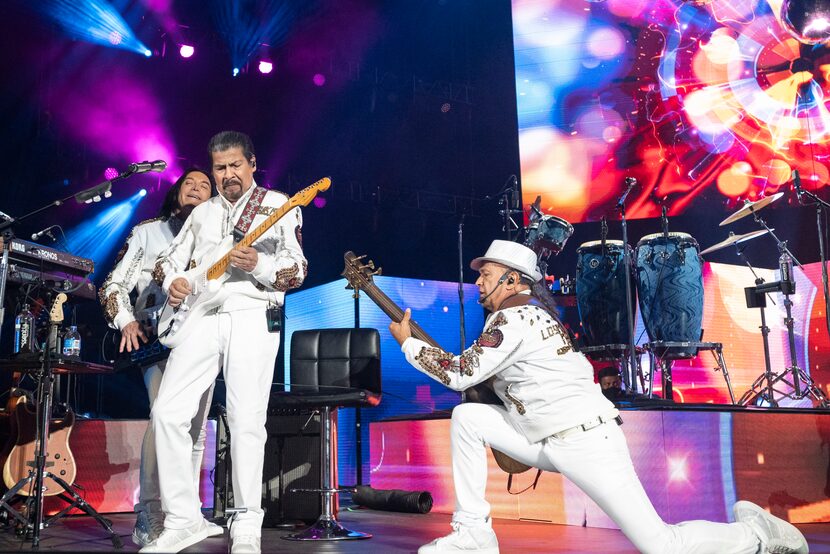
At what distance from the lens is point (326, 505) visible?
438 cm

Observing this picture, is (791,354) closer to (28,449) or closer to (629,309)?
(629,309)

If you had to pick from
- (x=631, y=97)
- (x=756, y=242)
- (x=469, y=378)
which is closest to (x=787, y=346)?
(x=756, y=242)

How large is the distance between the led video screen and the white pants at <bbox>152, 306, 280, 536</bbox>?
6170 mm

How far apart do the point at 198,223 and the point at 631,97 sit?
21.7 ft

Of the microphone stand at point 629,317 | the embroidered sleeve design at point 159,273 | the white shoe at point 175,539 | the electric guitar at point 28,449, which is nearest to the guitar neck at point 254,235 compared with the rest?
the embroidered sleeve design at point 159,273

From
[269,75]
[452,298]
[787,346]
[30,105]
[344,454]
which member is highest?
[269,75]

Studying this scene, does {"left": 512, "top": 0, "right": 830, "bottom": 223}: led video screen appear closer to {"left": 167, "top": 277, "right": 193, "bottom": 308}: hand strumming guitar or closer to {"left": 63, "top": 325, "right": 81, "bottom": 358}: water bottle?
{"left": 63, "top": 325, "right": 81, "bottom": 358}: water bottle

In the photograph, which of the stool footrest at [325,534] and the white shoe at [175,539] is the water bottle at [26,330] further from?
the white shoe at [175,539]

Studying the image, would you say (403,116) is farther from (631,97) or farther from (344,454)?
(344,454)

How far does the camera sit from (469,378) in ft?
10.8

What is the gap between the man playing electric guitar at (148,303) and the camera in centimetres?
363

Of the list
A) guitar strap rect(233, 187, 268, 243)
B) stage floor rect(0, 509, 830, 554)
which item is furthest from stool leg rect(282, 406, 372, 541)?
guitar strap rect(233, 187, 268, 243)

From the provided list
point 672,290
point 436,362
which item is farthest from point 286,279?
point 672,290

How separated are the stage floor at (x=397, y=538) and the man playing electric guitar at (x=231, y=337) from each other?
1.29 ft
